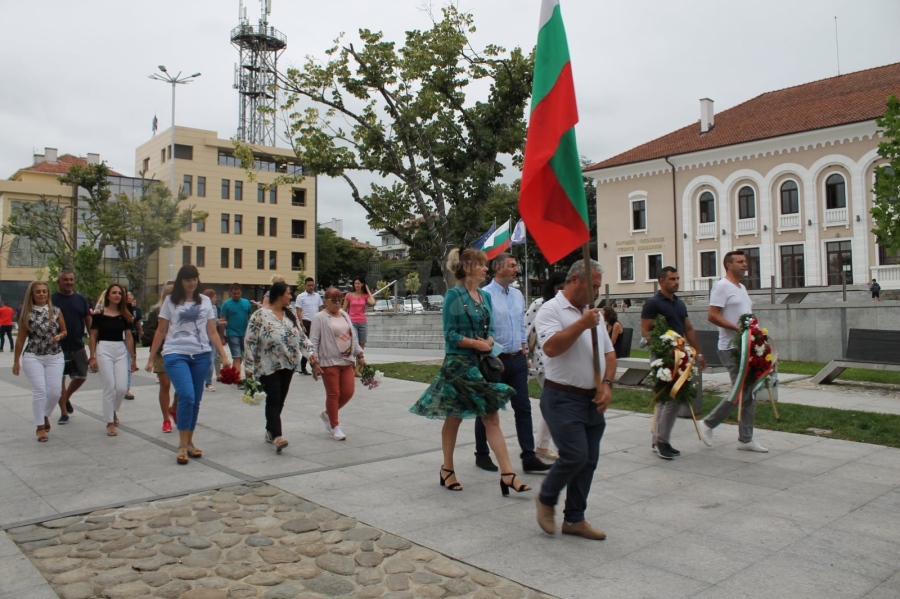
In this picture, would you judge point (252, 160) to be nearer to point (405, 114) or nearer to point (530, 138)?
point (405, 114)

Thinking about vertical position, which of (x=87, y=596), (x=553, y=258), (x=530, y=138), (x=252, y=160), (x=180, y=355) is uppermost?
(x=252, y=160)

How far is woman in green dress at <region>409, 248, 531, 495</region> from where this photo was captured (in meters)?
5.37

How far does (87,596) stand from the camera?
3.67 m

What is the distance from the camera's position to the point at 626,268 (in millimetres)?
46594

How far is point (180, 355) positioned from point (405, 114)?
17393mm

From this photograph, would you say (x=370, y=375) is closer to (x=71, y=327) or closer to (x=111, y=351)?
(x=111, y=351)

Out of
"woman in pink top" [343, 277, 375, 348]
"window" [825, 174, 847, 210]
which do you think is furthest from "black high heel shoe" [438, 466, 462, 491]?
"window" [825, 174, 847, 210]

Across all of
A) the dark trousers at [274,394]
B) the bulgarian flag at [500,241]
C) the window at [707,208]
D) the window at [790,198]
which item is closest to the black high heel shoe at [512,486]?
A: the dark trousers at [274,394]

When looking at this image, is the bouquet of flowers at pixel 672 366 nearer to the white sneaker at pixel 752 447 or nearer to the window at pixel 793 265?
the white sneaker at pixel 752 447

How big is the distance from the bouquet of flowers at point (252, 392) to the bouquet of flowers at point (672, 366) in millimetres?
3924

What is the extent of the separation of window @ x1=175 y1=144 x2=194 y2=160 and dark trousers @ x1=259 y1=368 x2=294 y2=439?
2276 inches

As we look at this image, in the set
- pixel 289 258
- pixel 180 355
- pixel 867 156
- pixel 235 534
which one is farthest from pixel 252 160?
pixel 289 258

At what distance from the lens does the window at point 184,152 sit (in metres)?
59.6

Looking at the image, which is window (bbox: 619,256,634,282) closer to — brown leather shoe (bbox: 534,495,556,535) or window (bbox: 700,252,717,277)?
window (bbox: 700,252,717,277)
